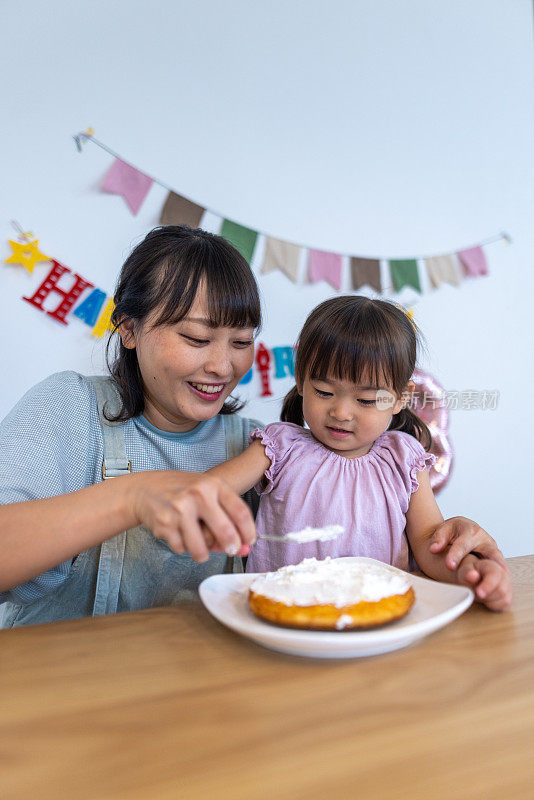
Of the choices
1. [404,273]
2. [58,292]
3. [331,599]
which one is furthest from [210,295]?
[404,273]

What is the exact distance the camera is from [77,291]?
6.58ft

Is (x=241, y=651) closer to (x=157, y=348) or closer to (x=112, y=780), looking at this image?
(x=112, y=780)

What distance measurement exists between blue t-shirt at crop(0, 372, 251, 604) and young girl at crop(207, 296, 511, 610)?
17 cm

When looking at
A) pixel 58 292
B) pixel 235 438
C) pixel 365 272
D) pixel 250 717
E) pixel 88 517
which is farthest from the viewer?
pixel 365 272

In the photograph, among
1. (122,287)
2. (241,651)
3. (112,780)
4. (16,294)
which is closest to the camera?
(112,780)

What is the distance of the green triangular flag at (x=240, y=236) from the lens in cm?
223

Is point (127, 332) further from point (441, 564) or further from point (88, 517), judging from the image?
point (441, 564)

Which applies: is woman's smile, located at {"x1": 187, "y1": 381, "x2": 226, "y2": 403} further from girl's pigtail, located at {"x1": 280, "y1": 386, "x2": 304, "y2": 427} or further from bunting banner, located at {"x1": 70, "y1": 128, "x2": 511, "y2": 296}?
bunting banner, located at {"x1": 70, "y1": 128, "x2": 511, "y2": 296}

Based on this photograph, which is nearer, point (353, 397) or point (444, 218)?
point (353, 397)

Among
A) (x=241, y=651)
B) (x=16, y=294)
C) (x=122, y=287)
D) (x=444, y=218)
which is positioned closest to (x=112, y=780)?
(x=241, y=651)

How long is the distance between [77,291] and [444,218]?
5.01 feet

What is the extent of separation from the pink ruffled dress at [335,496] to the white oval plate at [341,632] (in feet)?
1.08

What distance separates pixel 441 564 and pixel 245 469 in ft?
1.25

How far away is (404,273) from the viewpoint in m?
2.59
